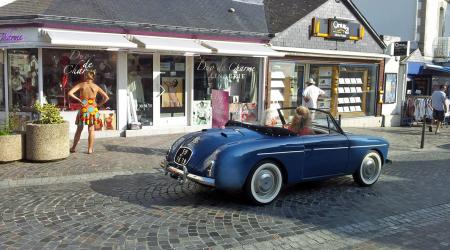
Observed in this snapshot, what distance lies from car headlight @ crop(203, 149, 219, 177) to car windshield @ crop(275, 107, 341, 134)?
172cm

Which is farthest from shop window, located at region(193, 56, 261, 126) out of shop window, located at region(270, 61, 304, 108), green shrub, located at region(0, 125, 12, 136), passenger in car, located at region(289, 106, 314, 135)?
passenger in car, located at region(289, 106, 314, 135)

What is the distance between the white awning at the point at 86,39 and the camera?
10203mm

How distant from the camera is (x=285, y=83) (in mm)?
15648

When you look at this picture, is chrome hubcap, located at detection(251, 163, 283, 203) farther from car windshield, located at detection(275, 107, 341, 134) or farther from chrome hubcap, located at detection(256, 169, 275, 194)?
car windshield, located at detection(275, 107, 341, 134)

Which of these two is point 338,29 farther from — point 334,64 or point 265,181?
point 265,181

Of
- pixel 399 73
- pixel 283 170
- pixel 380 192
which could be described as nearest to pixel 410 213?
pixel 380 192

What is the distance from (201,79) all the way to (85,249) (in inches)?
369

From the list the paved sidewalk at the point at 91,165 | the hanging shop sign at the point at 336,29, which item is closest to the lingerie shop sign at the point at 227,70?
the hanging shop sign at the point at 336,29

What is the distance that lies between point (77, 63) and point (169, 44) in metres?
2.29

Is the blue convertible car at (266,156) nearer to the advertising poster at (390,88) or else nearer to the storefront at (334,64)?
the storefront at (334,64)

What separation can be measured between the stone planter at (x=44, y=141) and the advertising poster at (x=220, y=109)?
Result: 9.51 feet

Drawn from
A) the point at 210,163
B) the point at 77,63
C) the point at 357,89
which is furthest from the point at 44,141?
the point at 357,89

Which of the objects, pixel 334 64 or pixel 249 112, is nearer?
pixel 249 112

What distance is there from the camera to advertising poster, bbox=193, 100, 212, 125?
13.7m
